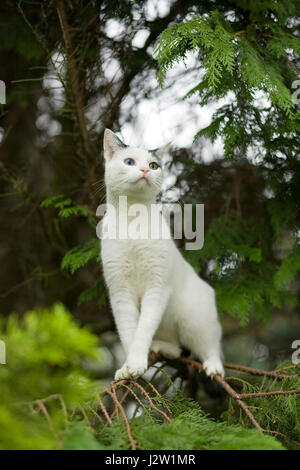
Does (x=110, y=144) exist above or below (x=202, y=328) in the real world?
above

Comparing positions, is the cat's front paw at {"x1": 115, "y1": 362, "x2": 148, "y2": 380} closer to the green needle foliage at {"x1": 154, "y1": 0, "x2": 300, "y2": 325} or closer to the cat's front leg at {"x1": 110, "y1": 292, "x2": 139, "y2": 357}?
the cat's front leg at {"x1": 110, "y1": 292, "x2": 139, "y2": 357}

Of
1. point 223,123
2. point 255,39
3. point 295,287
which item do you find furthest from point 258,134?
point 295,287

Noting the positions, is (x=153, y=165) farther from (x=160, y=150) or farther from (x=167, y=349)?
(x=167, y=349)

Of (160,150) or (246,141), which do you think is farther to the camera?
(160,150)

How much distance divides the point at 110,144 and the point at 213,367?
1329mm

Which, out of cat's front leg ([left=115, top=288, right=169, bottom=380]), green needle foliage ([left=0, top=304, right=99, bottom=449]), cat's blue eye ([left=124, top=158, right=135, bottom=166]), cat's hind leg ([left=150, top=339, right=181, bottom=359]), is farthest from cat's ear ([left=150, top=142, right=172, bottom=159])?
green needle foliage ([left=0, top=304, right=99, bottom=449])

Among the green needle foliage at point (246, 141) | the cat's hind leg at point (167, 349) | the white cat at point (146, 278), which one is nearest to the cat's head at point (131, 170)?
the white cat at point (146, 278)

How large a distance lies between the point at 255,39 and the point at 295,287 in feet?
6.49

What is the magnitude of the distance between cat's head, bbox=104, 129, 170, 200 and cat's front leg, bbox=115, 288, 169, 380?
54 centimetres

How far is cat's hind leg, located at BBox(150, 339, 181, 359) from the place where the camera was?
2.61 metres

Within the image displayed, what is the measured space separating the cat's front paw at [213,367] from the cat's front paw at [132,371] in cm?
45

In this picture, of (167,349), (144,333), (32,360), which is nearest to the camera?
(32,360)

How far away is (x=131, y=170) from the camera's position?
2328 millimetres

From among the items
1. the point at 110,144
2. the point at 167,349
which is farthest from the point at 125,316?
the point at 110,144
